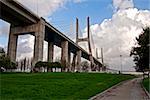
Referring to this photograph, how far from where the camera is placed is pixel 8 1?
73875mm

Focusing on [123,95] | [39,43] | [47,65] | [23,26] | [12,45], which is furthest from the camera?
[23,26]

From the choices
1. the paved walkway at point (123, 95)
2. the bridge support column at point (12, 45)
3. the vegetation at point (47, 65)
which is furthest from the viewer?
the bridge support column at point (12, 45)

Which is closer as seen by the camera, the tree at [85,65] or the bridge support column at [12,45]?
the bridge support column at [12,45]

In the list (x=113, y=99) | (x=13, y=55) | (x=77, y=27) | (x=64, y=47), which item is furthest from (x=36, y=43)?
(x=113, y=99)

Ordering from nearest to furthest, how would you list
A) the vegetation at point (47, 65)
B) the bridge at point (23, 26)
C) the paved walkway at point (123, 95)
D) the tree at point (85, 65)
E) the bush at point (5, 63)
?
1. the paved walkway at point (123, 95)
2. the bush at point (5, 63)
3. the bridge at point (23, 26)
4. the vegetation at point (47, 65)
5. the tree at point (85, 65)

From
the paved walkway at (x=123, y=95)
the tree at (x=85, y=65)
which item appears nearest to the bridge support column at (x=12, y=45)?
the tree at (x=85, y=65)

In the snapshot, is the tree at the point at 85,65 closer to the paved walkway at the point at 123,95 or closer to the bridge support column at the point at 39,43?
the bridge support column at the point at 39,43

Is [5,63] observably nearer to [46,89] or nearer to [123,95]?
[46,89]

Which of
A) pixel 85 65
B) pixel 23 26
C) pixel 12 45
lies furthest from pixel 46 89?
pixel 85 65

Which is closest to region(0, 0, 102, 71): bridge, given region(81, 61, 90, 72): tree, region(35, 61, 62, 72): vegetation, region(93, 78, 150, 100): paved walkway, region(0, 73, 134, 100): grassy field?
region(35, 61, 62, 72): vegetation

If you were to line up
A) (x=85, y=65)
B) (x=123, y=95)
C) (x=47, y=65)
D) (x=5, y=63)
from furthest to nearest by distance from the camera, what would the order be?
(x=85, y=65)
(x=47, y=65)
(x=5, y=63)
(x=123, y=95)

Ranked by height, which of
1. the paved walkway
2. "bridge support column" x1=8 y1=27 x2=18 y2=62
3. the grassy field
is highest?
"bridge support column" x1=8 y1=27 x2=18 y2=62

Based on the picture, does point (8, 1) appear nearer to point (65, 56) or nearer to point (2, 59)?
point (2, 59)

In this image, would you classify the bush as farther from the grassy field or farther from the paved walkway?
the paved walkway
